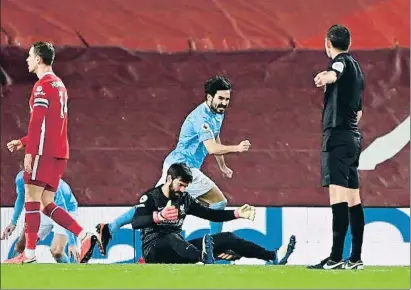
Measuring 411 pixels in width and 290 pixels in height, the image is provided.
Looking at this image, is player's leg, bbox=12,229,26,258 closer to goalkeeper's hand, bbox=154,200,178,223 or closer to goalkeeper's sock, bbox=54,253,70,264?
goalkeeper's sock, bbox=54,253,70,264

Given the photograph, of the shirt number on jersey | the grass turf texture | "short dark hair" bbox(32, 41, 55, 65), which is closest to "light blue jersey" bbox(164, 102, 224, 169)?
the shirt number on jersey

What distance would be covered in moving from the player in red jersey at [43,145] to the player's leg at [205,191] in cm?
134

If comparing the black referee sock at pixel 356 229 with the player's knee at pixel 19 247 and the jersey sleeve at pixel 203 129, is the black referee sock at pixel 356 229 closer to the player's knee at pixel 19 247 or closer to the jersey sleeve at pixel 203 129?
the jersey sleeve at pixel 203 129

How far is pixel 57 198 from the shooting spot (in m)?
8.36

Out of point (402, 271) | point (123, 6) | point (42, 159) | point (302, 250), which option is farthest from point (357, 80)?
point (123, 6)

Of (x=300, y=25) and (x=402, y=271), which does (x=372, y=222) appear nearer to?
(x=300, y=25)

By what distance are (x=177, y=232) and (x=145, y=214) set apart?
285 millimetres

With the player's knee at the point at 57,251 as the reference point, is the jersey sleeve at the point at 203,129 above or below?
above

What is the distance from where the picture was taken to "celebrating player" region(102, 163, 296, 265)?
21.8ft

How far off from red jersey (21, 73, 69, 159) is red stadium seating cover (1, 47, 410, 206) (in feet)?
7.84

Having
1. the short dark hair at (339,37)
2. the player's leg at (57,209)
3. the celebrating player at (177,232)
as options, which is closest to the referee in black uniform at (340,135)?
the short dark hair at (339,37)

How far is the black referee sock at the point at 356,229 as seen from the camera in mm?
5961

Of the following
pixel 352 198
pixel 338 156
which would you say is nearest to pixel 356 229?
pixel 352 198

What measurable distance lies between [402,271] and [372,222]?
267 cm
